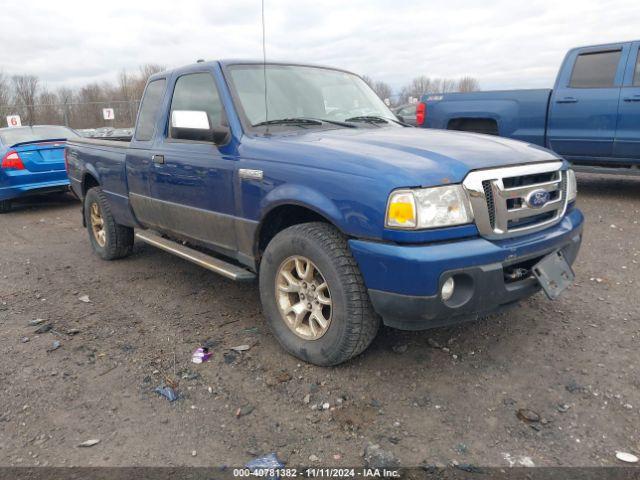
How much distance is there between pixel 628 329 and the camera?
11.1 ft

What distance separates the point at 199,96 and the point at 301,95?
804 mm

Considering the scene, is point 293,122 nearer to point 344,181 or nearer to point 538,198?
point 344,181

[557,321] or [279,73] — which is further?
[279,73]

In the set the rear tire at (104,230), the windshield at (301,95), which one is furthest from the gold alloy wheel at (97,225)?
the windshield at (301,95)

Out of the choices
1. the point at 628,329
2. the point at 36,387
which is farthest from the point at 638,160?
the point at 36,387

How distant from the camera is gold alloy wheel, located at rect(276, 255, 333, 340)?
9.64ft

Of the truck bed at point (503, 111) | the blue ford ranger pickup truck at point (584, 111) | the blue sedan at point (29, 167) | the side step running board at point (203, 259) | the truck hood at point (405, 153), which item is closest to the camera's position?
the truck hood at point (405, 153)

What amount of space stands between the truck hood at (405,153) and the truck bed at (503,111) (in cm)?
448

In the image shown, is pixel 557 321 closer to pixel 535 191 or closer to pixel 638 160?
pixel 535 191

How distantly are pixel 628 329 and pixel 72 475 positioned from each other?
3.45m

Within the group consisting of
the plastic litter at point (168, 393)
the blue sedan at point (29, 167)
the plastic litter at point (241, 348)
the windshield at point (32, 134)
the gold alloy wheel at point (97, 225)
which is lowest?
the plastic litter at point (168, 393)

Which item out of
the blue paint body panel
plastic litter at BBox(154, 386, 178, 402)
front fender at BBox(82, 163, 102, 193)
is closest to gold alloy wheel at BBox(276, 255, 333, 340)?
the blue paint body panel

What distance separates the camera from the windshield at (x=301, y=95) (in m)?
3.59

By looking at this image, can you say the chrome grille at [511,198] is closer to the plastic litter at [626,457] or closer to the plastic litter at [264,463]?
the plastic litter at [626,457]
